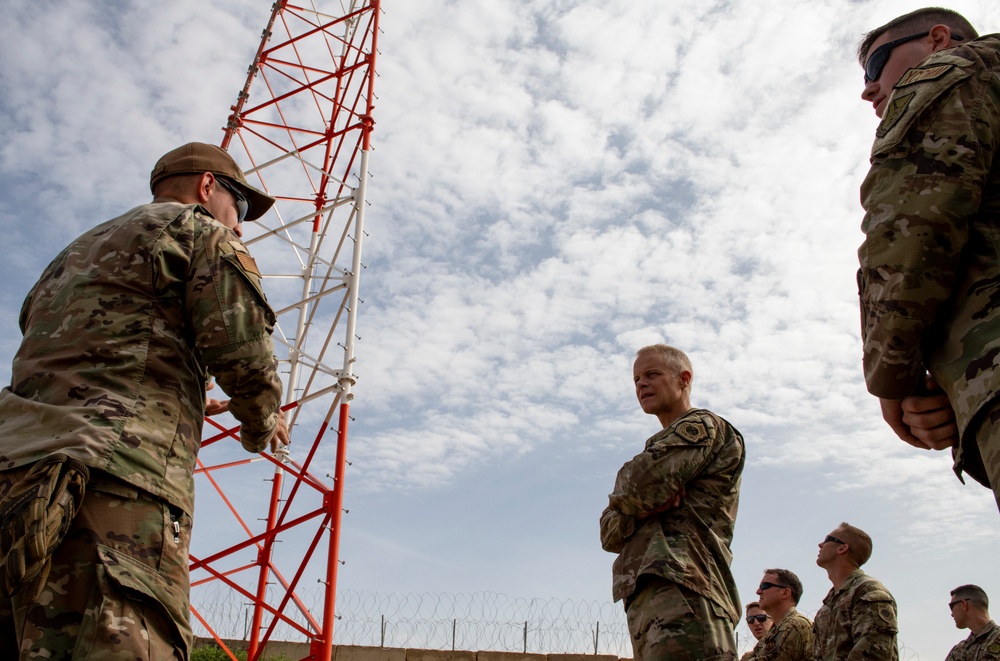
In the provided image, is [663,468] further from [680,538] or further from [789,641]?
[789,641]

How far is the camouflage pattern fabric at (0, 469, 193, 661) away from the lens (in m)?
1.86

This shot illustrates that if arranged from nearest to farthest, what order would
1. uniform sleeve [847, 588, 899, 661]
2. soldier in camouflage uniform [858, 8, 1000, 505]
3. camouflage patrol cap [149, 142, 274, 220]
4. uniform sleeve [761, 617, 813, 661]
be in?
soldier in camouflage uniform [858, 8, 1000, 505]
camouflage patrol cap [149, 142, 274, 220]
uniform sleeve [847, 588, 899, 661]
uniform sleeve [761, 617, 813, 661]

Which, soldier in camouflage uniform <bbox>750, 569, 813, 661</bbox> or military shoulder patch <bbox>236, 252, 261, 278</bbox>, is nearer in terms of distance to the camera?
military shoulder patch <bbox>236, 252, 261, 278</bbox>

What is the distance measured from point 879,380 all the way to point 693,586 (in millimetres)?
1504

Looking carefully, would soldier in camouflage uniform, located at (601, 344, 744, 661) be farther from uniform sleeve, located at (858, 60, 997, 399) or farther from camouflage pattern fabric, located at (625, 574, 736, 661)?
uniform sleeve, located at (858, 60, 997, 399)

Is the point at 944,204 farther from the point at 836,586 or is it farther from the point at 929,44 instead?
the point at 836,586

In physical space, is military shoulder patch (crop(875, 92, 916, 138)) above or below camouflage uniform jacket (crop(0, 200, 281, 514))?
above

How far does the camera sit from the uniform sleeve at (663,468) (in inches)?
128

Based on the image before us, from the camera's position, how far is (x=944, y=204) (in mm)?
1711

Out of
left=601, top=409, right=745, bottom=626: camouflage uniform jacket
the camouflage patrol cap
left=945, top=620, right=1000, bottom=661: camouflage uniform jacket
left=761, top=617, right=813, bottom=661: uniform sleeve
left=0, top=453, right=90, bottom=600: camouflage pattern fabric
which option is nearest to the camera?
left=0, top=453, right=90, bottom=600: camouflage pattern fabric

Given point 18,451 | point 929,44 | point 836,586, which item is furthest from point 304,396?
point 929,44

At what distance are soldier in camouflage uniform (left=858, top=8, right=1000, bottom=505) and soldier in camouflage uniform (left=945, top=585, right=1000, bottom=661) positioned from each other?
701cm

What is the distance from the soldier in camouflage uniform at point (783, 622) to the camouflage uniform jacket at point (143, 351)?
5174mm

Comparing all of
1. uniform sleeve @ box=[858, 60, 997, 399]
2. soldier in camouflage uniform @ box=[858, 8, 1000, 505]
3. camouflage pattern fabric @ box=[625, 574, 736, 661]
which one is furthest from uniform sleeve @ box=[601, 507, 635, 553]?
uniform sleeve @ box=[858, 60, 997, 399]
